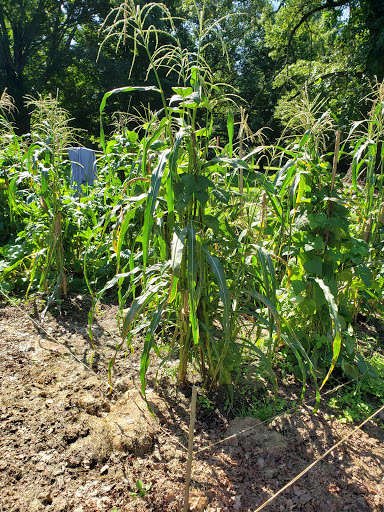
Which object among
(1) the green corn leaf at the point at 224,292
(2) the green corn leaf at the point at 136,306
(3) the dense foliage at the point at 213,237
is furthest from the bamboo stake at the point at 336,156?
(2) the green corn leaf at the point at 136,306

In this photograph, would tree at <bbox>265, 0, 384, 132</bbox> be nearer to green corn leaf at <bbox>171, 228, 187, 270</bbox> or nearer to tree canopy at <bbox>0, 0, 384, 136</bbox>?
tree canopy at <bbox>0, 0, 384, 136</bbox>

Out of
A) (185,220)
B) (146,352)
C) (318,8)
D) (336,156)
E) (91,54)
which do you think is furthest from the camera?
(91,54)

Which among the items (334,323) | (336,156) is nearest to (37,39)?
(336,156)

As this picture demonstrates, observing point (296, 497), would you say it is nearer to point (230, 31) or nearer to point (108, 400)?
point (108, 400)

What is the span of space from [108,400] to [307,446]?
0.99 meters

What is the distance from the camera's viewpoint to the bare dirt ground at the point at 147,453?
1428mm

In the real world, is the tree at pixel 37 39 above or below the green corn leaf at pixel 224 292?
above

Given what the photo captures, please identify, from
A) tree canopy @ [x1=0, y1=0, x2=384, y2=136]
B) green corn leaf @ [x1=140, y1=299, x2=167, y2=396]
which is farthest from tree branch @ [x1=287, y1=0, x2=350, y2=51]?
green corn leaf @ [x1=140, y1=299, x2=167, y2=396]

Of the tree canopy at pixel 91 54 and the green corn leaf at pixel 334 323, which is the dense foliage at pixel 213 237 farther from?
the tree canopy at pixel 91 54

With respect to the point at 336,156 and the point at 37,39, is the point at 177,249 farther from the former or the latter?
the point at 37,39

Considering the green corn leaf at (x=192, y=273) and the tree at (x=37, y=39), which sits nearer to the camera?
the green corn leaf at (x=192, y=273)

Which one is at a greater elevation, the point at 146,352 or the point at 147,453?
the point at 146,352

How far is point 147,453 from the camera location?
5.33 ft

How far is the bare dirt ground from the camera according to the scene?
1428 mm
